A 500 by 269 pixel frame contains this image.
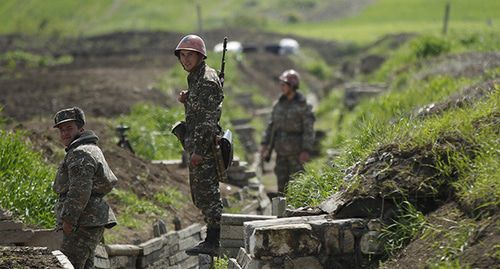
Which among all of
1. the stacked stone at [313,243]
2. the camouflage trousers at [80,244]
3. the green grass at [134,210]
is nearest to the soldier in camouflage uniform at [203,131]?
the camouflage trousers at [80,244]

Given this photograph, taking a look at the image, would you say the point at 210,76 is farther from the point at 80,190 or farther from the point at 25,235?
the point at 25,235

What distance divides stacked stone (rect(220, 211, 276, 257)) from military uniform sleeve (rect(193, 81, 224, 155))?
3.87ft

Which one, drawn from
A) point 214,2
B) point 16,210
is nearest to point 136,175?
point 16,210

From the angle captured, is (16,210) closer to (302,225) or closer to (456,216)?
(302,225)

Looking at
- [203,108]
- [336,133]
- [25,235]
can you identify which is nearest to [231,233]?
[203,108]

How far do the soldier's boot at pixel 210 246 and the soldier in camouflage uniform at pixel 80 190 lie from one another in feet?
2.79

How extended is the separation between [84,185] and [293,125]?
597 cm

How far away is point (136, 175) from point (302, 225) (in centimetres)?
702

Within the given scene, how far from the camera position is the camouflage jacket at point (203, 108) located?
32.1 ft

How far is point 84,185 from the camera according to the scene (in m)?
9.02

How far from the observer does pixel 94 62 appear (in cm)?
4012

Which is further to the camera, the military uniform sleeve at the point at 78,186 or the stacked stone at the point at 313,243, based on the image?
the military uniform sleeve at the point at 78,186

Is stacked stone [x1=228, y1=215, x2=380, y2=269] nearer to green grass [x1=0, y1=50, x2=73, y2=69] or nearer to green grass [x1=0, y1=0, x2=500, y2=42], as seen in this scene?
green grass [x1=0, y1=50, x2=73, y2=69]

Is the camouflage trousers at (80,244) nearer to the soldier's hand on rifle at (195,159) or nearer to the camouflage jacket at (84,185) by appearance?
the camouflage jacket at (84,185)
